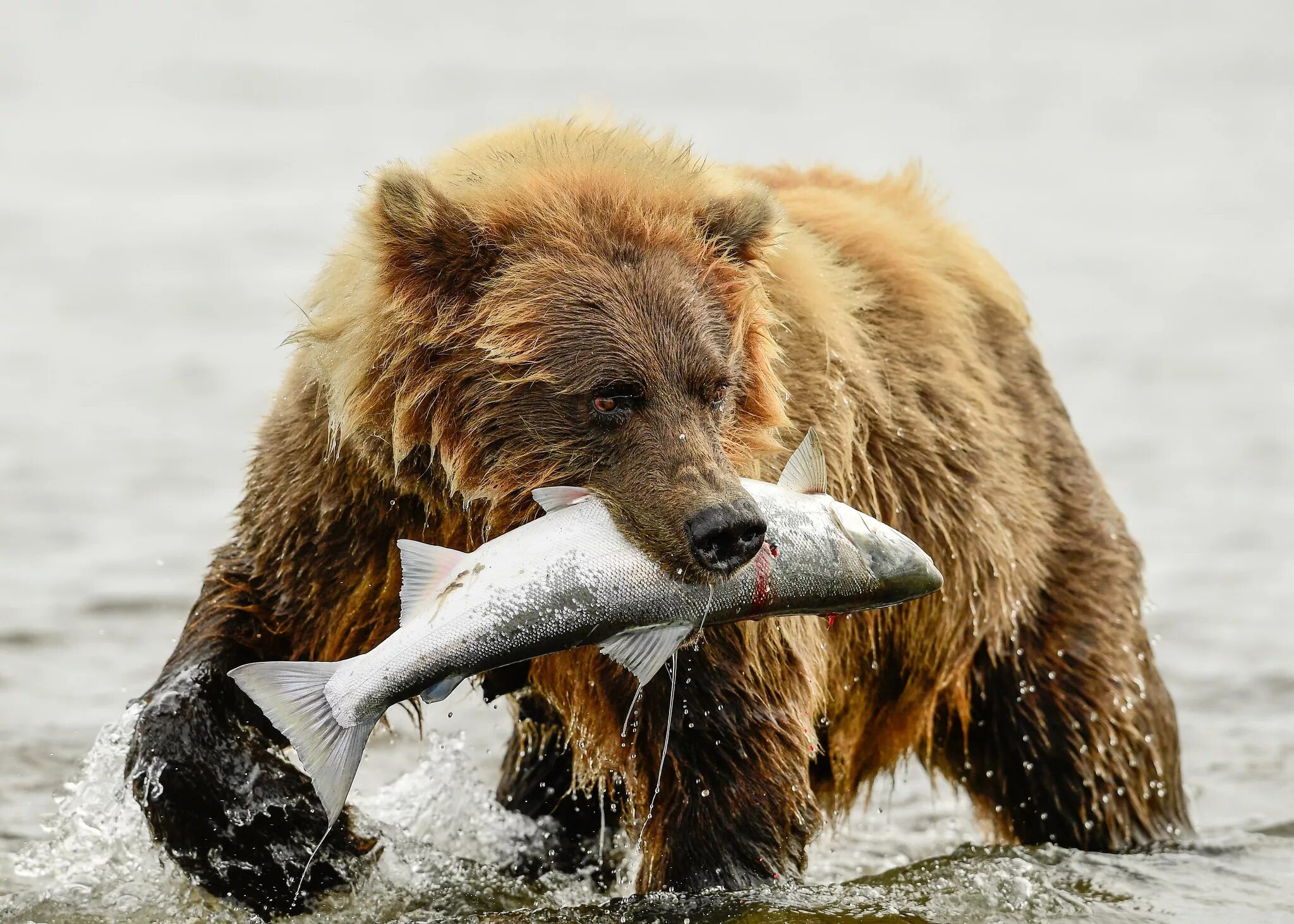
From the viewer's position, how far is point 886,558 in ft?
15.0

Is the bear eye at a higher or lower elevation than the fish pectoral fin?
higher

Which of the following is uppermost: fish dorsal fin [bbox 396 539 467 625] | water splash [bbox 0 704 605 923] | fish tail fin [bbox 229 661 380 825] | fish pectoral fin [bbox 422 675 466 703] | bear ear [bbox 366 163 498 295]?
bear ear [bbox 366 163 498 295]

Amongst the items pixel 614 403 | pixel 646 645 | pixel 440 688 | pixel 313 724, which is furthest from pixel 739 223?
pixel 313 724

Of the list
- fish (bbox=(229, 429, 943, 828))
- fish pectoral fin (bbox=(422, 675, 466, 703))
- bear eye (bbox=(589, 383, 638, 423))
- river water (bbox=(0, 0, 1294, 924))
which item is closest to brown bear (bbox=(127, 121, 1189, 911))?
bear eye (bbox=(589, 383, 638, 423))

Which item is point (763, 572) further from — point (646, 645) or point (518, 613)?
point (518, 613)

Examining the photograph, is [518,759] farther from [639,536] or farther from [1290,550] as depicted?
[1290,550]

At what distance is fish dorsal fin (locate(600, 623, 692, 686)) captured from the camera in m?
4.36

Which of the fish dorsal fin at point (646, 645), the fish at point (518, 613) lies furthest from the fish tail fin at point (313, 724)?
the fish dorsal fin at point (646, 645)

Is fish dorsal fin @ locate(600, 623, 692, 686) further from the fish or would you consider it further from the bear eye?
the bear eye

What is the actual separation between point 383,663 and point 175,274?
13.4 m

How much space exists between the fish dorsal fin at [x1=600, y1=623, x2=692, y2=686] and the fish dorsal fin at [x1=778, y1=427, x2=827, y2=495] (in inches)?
21.7

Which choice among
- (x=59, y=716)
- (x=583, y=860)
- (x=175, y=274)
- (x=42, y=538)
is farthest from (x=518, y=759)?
(x=175, y=274)

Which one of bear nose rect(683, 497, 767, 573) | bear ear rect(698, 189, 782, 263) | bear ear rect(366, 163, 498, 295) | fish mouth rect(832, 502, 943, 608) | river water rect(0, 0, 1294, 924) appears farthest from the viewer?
river water rect(0, 0, 1294, 924)

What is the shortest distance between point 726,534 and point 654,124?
57.6 ft
